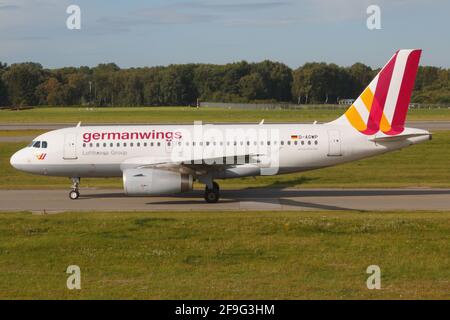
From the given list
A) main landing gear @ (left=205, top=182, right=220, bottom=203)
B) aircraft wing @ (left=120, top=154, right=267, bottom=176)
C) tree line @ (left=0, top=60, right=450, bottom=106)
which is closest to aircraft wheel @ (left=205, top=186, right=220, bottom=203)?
main landing gear @ (left=205, top=182, right=220, bottom=203)

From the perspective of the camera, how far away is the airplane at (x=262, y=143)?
92.6 feet

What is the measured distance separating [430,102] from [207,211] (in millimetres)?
112678

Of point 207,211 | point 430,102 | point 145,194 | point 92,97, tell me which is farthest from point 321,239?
point 92,97

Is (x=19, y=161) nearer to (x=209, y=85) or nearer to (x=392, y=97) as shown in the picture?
(x=392, y=97)

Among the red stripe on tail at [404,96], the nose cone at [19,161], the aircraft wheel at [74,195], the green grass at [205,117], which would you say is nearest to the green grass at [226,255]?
the aircraft wheel at [74,195]

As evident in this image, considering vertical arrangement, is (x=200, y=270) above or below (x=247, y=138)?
below

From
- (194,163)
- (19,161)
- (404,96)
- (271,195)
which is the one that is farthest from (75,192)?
(404,96)

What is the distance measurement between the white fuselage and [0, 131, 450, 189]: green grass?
4779mm

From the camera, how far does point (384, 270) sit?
14.8 meters

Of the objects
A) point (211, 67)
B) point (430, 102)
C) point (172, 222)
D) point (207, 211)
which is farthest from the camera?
point (211, 67)

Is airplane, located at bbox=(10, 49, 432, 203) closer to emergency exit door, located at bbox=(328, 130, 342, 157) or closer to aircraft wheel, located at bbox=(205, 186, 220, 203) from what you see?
emergency exit door, located at bbox=(328, 130, 342, 157)

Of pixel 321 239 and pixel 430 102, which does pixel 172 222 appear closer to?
pixel 321 239

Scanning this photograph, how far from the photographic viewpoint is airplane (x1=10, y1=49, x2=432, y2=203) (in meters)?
28.2

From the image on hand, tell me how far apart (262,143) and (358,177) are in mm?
10055
